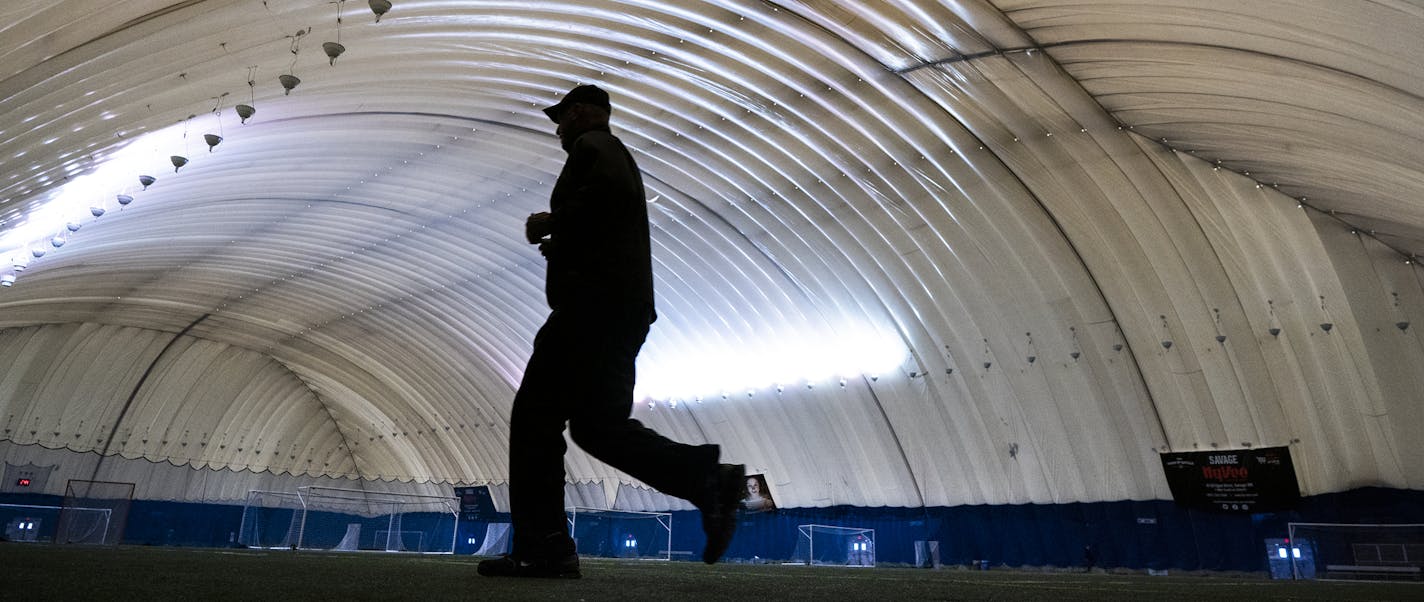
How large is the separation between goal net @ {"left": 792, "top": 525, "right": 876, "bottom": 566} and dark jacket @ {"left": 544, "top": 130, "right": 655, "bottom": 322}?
20.4m

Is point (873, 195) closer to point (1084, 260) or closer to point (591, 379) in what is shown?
point (1084, 260)

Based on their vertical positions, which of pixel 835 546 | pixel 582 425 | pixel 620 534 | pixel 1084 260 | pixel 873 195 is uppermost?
pixel 873 195

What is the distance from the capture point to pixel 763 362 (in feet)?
78.1

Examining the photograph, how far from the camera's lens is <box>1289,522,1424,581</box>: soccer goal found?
14.8 metres

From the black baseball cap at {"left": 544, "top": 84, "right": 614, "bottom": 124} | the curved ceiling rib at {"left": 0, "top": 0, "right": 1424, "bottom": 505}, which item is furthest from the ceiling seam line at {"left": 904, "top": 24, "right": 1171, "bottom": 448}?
the black baseball cap at {"left": 544, "top": 84, "right": 614, "bottom": 124}

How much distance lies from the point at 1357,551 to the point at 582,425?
1683 cm

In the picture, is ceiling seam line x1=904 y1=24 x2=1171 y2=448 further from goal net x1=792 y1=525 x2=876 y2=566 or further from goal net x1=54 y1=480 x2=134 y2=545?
goal net x1=54 y1=480 x2=134 y2=545

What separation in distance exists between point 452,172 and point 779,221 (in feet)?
23.9

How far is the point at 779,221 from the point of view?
19.9 meters

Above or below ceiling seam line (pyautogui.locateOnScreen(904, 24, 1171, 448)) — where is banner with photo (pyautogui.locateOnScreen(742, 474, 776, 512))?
below

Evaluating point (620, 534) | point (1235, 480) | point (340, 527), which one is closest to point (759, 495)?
point (620, 534)

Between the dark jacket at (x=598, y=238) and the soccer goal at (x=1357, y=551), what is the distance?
16382 millimetres

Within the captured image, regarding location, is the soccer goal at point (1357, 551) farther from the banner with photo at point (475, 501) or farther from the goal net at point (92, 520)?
the goal net at point (92, 520)

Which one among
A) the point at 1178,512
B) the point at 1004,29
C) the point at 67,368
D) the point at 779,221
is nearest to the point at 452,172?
the point at 779,221
